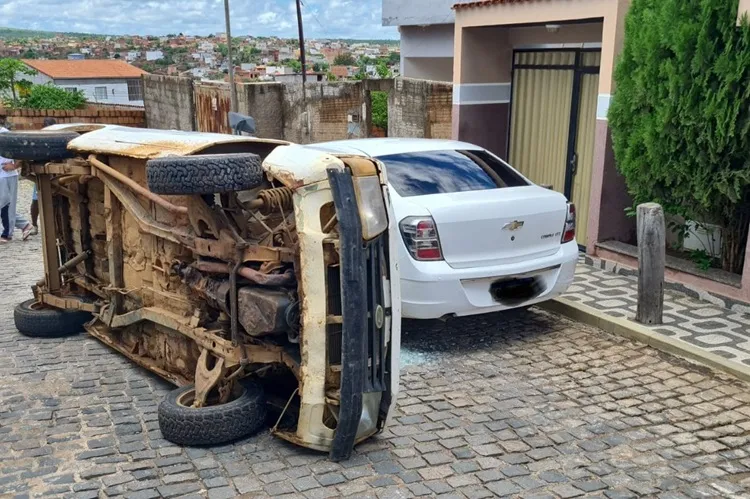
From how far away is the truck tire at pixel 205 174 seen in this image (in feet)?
13.4

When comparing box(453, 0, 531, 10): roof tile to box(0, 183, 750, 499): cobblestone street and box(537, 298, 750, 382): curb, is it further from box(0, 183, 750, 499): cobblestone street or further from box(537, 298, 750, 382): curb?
box(0, 183, 750, 499): cobblestone street

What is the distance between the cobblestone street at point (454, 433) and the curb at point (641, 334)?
0.10 metres

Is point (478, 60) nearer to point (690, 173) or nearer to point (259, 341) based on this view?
point (690, 173)

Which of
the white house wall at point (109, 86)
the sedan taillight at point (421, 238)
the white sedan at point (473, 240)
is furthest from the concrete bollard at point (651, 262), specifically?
the white house wall at point (109, 86)

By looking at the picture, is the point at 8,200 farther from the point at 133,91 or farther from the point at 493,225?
the point at 133,91

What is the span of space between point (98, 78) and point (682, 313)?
6522 centimetres

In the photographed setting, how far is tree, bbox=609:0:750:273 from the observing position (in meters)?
6.50

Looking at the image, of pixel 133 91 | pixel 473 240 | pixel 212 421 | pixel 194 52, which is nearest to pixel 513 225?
pixel 473 240

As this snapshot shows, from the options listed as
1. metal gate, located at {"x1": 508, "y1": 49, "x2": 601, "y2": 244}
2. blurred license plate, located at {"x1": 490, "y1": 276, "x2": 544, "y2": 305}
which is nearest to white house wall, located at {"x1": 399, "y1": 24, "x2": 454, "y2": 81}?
metal gate, located at {"x1": 508, "y1": 49, "x2": 601, "y2": 244}

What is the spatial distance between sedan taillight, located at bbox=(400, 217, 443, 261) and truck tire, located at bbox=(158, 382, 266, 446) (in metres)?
1.79

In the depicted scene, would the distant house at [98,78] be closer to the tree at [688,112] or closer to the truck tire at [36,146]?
the truck tire at [36,146]

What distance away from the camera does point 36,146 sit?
237 inches

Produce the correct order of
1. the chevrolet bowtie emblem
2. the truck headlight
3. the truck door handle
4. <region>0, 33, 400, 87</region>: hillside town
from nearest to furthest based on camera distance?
the truck headlight
the chevrolet bowtie emblem
the truck door handle
<region>0, 33, 400, 87</region>: hillside town

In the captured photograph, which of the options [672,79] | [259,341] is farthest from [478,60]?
[259,341]
